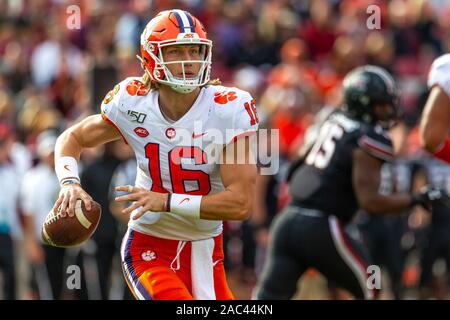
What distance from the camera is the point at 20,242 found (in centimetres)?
1105

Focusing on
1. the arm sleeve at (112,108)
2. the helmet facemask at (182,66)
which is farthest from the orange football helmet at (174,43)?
the arm sleeve at (112,108)

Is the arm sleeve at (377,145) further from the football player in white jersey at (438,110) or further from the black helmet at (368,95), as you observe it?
the football player in white jersey at (438,110)

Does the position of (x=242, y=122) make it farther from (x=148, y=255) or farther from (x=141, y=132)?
(x=148, y=255)

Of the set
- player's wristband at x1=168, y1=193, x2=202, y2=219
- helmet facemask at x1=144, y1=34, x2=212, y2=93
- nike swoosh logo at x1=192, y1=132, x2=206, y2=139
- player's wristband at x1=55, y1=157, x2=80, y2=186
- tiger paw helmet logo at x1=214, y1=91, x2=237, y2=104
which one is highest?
helmet facemask at x1=144, y1=34, x2=212, y2=93

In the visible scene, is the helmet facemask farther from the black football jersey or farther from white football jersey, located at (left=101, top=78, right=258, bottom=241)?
the black football jersey

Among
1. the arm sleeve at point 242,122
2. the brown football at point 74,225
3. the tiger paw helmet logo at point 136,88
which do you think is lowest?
the brown football at point 74,225

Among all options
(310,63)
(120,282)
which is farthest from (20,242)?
(310,63)

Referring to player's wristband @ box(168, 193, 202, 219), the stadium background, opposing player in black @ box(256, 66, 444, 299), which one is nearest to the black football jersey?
opposing player in black @ box(256, 66, 444, 299)

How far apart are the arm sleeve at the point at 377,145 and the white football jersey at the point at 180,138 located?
5.96 feet

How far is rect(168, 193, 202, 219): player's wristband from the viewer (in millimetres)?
5066

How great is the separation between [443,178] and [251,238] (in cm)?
198

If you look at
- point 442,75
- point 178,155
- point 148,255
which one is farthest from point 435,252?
point 178,155

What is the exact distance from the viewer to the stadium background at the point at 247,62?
10648 mm

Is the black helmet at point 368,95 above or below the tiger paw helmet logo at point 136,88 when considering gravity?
below
